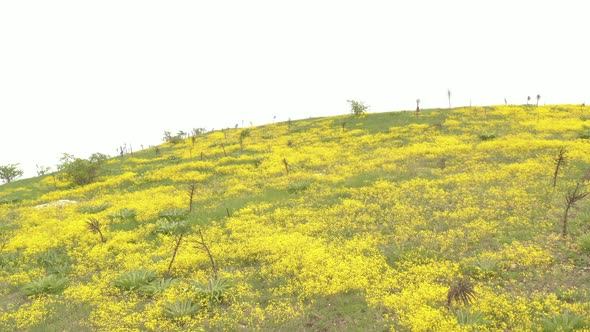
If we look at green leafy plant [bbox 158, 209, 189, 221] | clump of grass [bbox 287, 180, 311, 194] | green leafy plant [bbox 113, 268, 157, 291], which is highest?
clump of grass [bbox 287, 180, 311, 194]

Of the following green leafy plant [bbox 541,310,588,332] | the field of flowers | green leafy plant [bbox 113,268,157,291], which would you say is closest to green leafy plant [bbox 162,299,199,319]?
the field of flowers

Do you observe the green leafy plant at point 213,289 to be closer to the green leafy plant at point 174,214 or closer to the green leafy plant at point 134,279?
the green leafy plant at point 134,279

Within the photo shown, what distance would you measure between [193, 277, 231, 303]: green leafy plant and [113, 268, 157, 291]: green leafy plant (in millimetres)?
2187

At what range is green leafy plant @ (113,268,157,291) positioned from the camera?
12.9 metres

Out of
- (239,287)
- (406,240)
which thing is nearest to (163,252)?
(239,287)

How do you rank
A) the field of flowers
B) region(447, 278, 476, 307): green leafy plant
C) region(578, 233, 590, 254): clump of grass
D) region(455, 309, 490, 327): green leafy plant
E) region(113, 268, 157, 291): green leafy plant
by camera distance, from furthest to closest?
region(113, 268, 157, 291): green leafy plant < region(578, 233, 590, 254): clump of grass < the field of flowers < region(447, 278, 476, 307): green leafy plant < region(455, 309, 490, 327): green leafy plant

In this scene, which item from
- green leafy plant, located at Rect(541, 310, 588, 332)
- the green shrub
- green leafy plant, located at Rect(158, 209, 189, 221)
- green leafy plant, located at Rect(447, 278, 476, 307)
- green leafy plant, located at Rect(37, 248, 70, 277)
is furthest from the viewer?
green leafy plant, located at Rect(158, 209, 189, 221)

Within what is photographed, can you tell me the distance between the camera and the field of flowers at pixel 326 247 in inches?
411

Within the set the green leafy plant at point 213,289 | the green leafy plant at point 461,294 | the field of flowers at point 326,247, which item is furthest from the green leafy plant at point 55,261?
the green leafy plant at point 461,294

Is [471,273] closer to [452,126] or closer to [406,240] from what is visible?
[406,240]

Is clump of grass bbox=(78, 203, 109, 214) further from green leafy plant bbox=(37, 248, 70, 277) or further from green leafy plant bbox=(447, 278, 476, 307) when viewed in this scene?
green leafy plant bbox=(447, 278, 476, 307)

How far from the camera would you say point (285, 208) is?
2006 cm

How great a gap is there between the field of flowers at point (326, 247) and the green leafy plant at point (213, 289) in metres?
0.05

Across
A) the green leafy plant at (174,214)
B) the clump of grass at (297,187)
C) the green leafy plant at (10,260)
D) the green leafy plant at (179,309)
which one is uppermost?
the clump of grass at (297,187)
